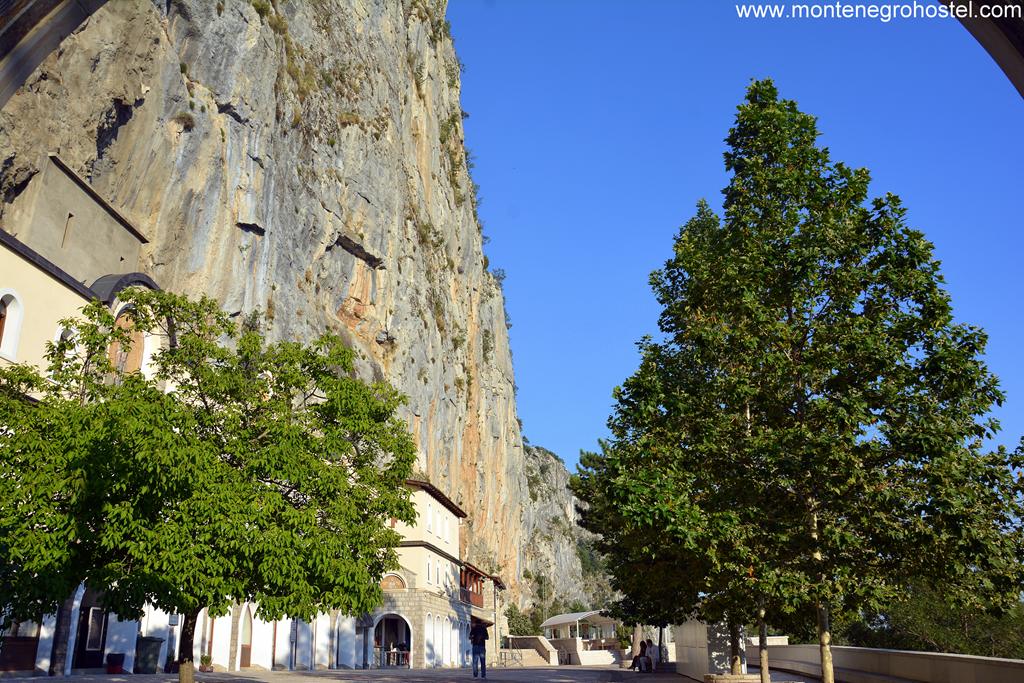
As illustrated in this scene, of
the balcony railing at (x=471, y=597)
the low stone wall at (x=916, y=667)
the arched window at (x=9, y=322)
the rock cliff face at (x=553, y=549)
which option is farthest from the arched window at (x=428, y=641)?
the rock cliff face at (x=553, y=549)

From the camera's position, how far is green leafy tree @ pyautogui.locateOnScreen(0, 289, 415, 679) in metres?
13.9

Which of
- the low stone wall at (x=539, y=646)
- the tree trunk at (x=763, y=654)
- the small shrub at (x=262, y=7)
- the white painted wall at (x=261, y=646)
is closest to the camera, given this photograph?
the tree trunk at (x=763, y=654)

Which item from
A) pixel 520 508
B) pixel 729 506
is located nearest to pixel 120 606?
pixel 729 506

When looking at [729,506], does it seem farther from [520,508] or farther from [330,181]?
[520,508]

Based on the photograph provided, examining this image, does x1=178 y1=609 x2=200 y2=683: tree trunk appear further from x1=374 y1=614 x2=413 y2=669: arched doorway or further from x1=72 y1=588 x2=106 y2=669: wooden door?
x1=374 y1=614 x2=413 y2=669: arched doorway

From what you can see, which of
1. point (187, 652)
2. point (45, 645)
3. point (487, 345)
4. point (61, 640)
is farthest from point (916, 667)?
point (487, 345)

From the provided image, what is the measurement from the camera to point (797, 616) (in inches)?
749

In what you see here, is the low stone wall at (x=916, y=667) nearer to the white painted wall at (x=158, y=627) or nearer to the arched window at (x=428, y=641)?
the arched window at (x=428, y=641)

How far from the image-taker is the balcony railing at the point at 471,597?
52.1 metres

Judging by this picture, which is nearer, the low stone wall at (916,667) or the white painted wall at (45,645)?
the low stone wall at (916,667)

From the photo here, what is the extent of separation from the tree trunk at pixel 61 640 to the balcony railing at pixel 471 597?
30209mm

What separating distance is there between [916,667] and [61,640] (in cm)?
2260

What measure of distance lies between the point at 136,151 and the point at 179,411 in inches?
1103

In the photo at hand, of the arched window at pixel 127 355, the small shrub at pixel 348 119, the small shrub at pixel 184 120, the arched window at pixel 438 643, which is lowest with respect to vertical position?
the arched window at pixel 438 643
